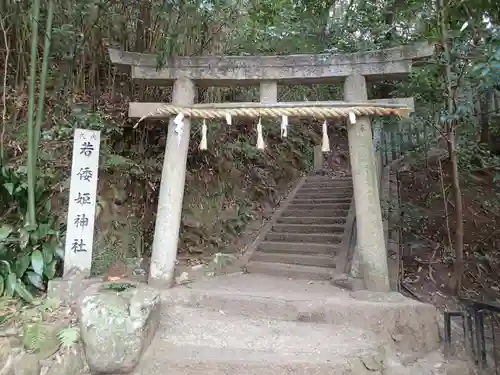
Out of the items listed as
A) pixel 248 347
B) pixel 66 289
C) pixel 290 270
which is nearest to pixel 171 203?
pixel 66 289

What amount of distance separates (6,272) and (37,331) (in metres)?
0.98

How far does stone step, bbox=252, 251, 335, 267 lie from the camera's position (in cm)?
535

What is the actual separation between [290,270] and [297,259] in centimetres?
32

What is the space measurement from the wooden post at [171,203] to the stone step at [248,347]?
55 centimetres

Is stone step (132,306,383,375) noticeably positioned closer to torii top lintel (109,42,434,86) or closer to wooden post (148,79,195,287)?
wooden post (148,79,195,287)

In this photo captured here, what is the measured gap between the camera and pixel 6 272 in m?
3.75

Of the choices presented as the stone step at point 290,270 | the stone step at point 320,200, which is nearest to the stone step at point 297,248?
the stone step at point 290,270

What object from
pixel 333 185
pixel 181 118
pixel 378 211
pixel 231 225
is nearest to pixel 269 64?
pixel 181 118

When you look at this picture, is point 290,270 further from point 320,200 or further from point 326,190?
point 326,190

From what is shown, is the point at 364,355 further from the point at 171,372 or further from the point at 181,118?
the point at 181,118

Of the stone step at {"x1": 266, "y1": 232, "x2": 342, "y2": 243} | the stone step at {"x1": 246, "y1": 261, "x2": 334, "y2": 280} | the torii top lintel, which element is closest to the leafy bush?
the torii top lintel

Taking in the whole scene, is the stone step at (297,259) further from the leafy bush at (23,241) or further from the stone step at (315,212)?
the leafy bush at (23,241)

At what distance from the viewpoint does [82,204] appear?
4.08 metres

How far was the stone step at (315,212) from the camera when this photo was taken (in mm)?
6786
